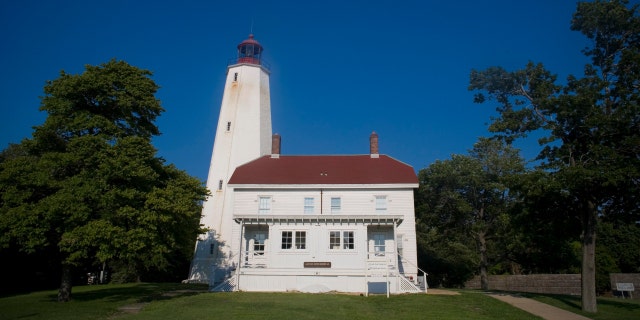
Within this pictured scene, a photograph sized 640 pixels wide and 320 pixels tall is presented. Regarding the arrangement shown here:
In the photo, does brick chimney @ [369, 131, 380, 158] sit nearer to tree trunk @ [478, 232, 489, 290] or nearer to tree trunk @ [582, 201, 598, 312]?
tree trunk @ [478, 232, 489, 290]

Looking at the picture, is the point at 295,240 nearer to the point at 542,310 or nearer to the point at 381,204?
the point at 381,204

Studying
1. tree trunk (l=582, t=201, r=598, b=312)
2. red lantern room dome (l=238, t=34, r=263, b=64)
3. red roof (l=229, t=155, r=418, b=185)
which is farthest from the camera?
red lantern room dome (l=238, t=34, r=263, b=64)

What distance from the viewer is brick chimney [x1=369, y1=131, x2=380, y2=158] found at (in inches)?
1178

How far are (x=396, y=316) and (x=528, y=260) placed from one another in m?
21.9

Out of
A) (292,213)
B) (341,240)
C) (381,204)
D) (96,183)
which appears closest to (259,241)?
(292,213)

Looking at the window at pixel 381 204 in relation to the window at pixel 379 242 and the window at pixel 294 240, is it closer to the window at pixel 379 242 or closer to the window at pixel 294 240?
the window at pixel 379 242

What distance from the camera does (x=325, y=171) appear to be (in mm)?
27719

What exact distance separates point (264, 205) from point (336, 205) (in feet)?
14.9

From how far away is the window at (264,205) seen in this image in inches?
1028

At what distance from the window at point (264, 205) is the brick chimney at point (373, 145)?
837cm

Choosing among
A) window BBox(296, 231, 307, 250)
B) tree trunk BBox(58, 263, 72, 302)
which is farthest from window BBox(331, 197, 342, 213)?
tree trunk BBox(58, 263, 72, 302)

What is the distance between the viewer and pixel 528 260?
30.9 m

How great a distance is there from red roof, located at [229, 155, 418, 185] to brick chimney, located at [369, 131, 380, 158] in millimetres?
424

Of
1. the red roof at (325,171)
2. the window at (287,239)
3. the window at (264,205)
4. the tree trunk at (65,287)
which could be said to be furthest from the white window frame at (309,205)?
the tree trunk at (65,287)
